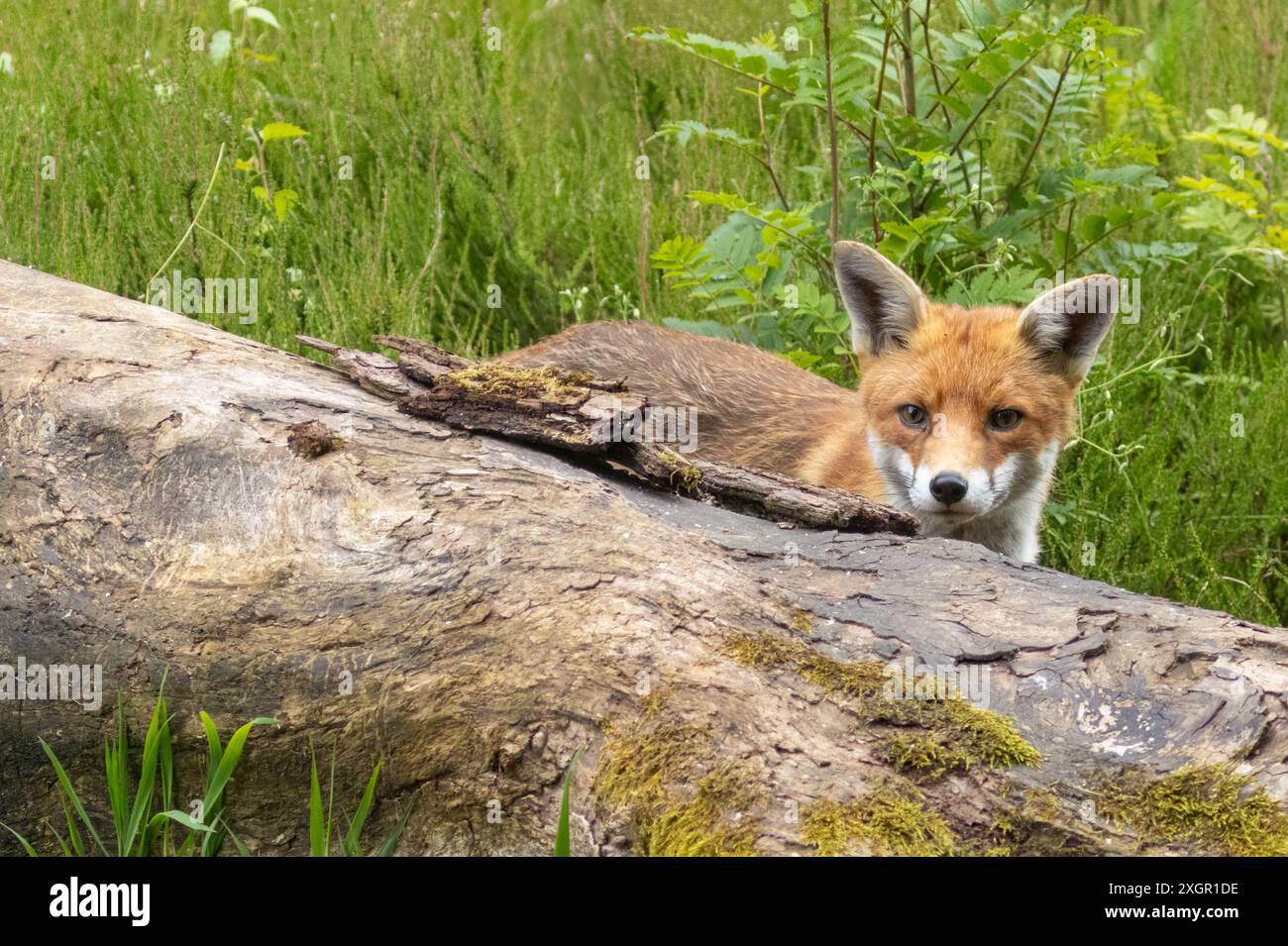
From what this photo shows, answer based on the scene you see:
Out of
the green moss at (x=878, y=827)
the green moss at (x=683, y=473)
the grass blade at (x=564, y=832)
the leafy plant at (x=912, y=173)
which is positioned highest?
the leafy plant at (x=912, y=173)

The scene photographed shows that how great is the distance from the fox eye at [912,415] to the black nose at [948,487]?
12.7 inches

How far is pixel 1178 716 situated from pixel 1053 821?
1.14 feet

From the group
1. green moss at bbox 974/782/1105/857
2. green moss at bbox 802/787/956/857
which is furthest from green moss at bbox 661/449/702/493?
green moss at bbox 974/782/1105/857

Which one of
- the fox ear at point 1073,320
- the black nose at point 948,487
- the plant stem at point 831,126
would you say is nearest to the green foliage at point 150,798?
the black nose at point 948,487

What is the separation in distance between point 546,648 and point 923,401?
213cm

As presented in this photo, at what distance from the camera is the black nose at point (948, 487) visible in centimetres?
420

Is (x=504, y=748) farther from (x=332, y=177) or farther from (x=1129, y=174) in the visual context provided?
(x=332, y=177)

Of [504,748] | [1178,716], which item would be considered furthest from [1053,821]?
[504,748]

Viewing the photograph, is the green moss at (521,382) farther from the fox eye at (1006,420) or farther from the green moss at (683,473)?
the fox eye at (1006,420)

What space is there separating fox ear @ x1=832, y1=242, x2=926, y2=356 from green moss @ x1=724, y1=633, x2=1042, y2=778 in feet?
6.97

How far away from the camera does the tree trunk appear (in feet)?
8.30

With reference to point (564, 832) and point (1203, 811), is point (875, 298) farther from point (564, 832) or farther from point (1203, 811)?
point (564, 832)

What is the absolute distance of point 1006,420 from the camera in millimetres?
4438

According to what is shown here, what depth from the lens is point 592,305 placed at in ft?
21.9
